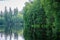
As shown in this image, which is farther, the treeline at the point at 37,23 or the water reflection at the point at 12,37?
the water reflection at the point at 12,37

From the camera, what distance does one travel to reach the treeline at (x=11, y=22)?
6.02 meters

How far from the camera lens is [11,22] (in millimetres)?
6105

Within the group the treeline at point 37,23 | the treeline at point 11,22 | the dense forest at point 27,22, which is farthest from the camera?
the treeline at point 11,22

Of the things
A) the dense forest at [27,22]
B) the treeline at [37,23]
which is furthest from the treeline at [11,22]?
the treeline at [37,23]

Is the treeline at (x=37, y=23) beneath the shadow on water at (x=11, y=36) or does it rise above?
above

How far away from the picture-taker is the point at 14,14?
6156mm

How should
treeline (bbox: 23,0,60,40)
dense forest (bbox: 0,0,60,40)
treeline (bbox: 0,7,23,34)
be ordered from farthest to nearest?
treeline (bbox: 0,7,23,34)
dense forest (bbox: 0,0,60,40)
treeline (bbox: 23,0,60,40)

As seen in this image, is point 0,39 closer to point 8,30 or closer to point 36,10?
point 8,30

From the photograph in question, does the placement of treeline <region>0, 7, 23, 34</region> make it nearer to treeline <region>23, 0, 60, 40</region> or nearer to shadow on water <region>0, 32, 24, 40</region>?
shadow on water <region>0, 32, 24, 40</region>

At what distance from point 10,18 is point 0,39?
0.60 m

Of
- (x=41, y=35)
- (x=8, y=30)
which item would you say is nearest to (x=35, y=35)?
(x=41, y=35)

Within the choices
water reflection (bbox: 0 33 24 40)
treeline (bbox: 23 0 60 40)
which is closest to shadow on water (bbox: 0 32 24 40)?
water reflection (bbox: 0 33 24 40)

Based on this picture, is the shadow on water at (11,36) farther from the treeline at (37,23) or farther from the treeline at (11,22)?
the treeline at (37,23)

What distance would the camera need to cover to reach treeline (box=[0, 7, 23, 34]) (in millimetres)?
6023
